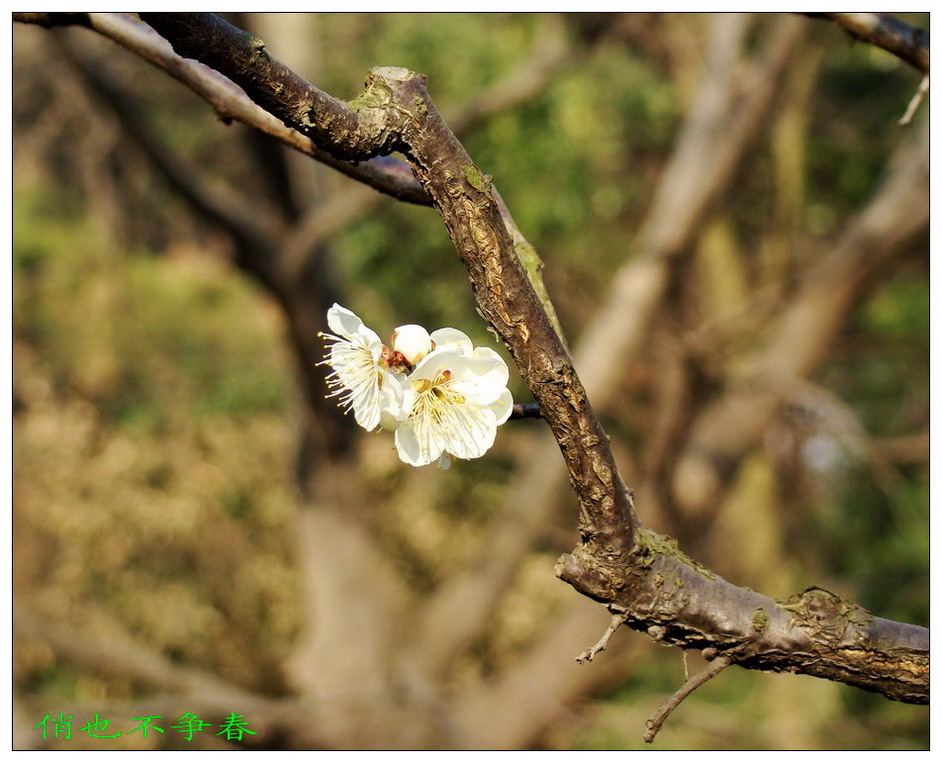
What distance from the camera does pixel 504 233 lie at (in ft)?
2.93

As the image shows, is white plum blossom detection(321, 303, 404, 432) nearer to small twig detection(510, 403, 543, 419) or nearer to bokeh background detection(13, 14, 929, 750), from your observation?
small twig detection(510, 403, 543, 419)

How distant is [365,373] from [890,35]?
111 cm

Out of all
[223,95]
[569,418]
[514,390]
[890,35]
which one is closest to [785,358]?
[514,390]

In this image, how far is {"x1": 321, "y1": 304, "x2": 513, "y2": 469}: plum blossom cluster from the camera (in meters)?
0.97

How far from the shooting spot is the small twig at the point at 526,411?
0.96 meters

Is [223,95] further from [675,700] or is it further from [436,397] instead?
[675,700]

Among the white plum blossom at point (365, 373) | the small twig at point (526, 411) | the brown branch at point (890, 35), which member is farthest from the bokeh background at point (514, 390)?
the small twig at point (526, 411)

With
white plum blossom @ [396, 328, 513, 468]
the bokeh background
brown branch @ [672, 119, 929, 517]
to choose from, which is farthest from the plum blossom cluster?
brown branch @ [672, 119, 929, 517]

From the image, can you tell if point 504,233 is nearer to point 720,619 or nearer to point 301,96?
point 301,96

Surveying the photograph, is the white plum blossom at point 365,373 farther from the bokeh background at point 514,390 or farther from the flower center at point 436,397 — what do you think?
the bokeh background at point 514,390

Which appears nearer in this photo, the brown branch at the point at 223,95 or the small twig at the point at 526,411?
the small twig at the point at 526,411

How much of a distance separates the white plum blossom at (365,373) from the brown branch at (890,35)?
1.05 metres

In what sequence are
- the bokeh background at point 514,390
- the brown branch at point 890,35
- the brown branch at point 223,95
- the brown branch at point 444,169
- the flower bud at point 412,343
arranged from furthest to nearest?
the bokeh background at point 514,390, the brown branch at point 890,35, the brown branch at point 223,95, the flower bud at point 412,343, the brown branch at point 444,169

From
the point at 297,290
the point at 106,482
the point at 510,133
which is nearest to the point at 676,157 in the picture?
the point at 510,133
